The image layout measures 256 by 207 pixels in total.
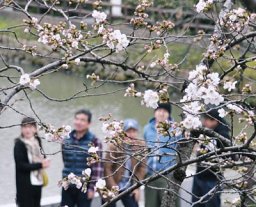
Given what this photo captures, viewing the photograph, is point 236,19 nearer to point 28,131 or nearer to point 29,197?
point 28,131

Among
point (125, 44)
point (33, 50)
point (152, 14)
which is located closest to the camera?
point (125, 44)

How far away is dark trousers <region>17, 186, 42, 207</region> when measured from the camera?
543cm

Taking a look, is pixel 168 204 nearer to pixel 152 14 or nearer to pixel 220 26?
pixel 220 26

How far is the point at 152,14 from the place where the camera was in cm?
1306

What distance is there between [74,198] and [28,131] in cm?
59

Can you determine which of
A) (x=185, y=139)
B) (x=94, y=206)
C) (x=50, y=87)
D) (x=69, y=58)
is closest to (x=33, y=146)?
(x=94, y=206)

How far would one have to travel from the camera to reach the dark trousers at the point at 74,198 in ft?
17.4

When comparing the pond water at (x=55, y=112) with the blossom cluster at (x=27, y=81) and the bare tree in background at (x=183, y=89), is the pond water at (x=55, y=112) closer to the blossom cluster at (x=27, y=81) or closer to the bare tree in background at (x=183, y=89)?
the bare tree in background at (x=183, y=89)

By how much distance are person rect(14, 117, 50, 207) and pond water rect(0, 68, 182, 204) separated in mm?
2259

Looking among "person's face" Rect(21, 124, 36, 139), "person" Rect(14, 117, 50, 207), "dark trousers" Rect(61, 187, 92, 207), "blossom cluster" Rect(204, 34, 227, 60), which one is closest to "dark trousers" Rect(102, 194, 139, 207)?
"dark trousers" Rect(61, 187, 92, 207)

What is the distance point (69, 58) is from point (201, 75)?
0.75 meters

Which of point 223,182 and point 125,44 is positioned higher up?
point 125,44

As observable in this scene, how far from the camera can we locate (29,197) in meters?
5.46

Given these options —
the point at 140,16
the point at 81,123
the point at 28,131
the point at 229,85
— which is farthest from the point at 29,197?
the point at 229,85
